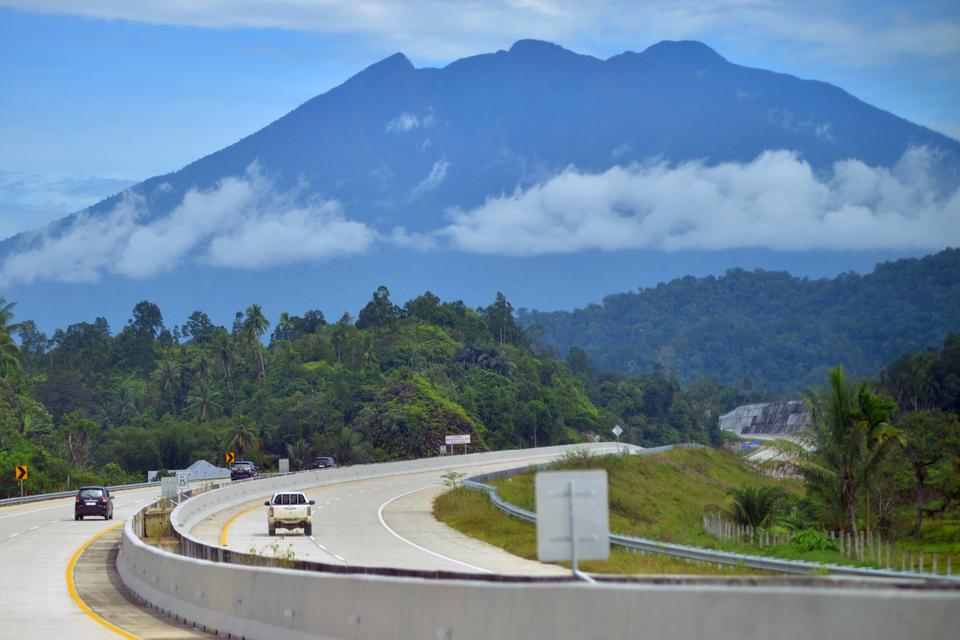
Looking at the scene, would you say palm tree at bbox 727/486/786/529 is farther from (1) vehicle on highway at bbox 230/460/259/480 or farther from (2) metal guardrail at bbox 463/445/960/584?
(1) vehicle on highway at bbox 230/460/259/480

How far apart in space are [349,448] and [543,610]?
372ft

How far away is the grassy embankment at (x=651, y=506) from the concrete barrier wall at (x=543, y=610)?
48.6ft

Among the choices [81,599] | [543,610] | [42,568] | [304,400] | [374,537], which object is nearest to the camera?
[543,610]

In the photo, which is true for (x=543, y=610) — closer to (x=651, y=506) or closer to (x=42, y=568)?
(x=42, y=568)

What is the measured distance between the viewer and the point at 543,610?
10.8 metres

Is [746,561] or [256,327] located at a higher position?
[256,327]

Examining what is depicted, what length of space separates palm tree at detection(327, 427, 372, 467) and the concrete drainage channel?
98373mm

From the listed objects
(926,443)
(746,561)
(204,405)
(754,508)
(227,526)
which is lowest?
(754,508)

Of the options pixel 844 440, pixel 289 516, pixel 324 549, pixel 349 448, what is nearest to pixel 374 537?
pixel 289 516

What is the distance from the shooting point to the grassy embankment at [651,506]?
38688mm

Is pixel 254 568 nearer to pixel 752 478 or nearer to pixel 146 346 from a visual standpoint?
pixel 752 478

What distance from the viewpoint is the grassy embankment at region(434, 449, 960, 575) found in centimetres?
3869

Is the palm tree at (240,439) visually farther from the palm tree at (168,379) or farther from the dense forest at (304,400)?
the palm tree at (168,379)

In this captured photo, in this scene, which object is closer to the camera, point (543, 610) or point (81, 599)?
point (543, 610)
